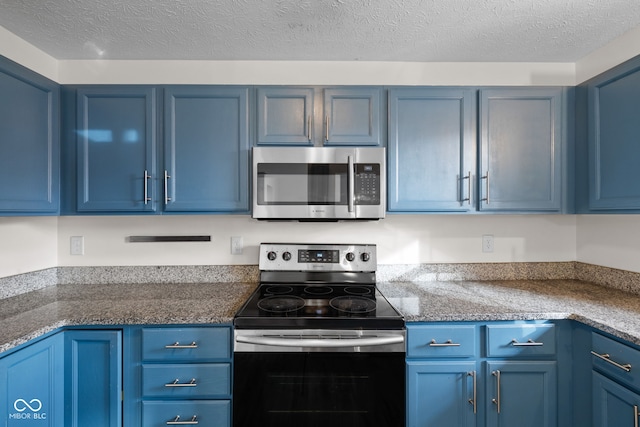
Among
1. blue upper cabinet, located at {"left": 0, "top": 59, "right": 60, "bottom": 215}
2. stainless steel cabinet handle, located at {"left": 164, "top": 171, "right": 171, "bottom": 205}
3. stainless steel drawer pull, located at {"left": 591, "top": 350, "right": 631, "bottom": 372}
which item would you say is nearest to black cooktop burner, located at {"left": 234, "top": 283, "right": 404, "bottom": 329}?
stainless steel cabinet handle, located at {"left": 164, "top": 171, "right": 171, "bottom": 205}

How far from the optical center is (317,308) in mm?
1532

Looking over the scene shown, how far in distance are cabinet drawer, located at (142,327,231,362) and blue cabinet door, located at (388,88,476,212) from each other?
46.9 inches

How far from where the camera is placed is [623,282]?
5.75ft

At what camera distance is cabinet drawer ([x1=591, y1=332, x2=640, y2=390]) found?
116 cm

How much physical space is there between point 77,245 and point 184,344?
1242 millimetres

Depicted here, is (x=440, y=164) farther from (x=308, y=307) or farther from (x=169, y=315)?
(x=169, y=315)

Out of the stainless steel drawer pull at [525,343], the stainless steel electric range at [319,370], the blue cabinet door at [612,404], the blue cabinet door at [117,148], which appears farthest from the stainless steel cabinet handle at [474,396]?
the blue cabinet door at [117,148]

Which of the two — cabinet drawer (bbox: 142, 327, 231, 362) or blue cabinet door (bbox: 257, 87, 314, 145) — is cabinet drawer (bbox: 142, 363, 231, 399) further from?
blue cabinet door (bbox: 257, 87, 314, 145)

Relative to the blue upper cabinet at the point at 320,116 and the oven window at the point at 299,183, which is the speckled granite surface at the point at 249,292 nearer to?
the oven window at the point at 299,183

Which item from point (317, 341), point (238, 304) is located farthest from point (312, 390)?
point (238, 304)

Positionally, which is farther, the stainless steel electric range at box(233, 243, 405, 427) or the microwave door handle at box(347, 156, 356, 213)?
the microwave door handle at box(347, 156, 356, 213)

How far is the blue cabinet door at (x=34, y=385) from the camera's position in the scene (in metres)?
1.13

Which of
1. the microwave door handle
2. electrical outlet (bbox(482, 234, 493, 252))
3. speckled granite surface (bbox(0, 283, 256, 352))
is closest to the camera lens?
speckled granite surface (bbox(0, 283, 256, 352))

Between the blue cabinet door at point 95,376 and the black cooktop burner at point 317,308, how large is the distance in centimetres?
60
